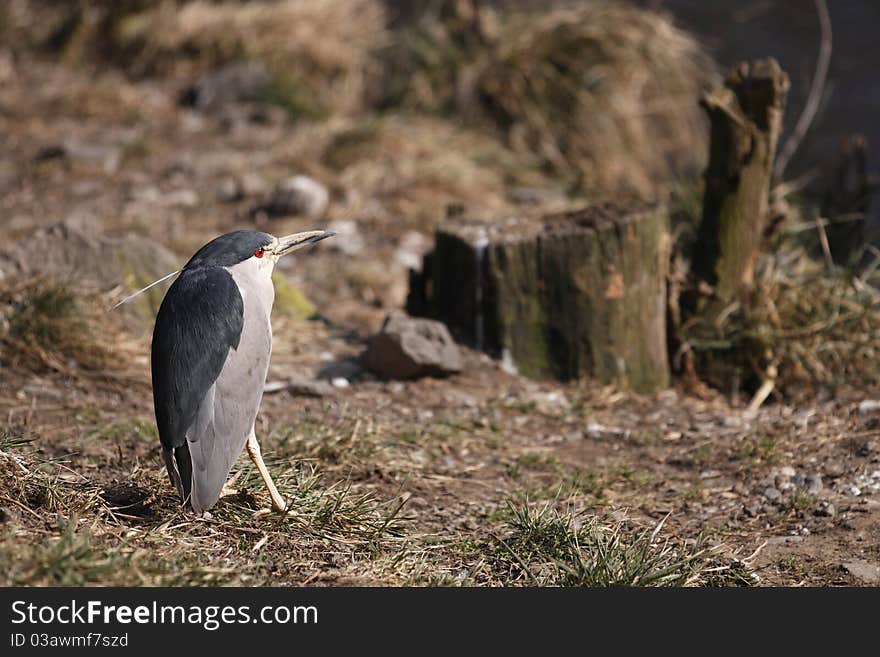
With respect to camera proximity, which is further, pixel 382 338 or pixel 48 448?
pixel 382 338

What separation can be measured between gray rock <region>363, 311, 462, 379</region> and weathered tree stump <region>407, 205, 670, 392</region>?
0.22 meters

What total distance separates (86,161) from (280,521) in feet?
18.0

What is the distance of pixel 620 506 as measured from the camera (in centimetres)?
386

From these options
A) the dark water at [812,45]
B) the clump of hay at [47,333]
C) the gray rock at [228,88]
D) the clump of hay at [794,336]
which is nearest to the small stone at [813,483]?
the clump of hay at [794,336]

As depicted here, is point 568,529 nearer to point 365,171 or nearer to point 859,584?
point 859,584

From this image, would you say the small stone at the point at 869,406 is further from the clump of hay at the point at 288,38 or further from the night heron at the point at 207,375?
the clump of hay at the point at 288,38

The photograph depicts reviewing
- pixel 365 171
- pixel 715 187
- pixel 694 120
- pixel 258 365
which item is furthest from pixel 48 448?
pixel 694 120

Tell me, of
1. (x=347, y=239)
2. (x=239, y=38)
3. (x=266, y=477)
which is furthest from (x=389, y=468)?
(x=239, y=38)

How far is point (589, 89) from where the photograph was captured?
28.1 feet

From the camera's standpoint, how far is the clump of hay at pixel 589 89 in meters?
8.48

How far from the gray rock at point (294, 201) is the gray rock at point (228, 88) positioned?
1985mm

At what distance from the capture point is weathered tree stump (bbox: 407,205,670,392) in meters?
4.97

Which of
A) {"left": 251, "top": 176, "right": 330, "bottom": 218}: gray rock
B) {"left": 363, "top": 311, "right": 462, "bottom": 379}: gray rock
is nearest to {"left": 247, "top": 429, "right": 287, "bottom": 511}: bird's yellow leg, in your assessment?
{"left": 363, "top": 311, "right": 462, "bottom": 379}: gray rock

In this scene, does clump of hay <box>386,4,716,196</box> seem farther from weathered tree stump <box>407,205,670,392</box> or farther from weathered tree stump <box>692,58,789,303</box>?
weathered tree stump <box>407,205,670,392</box>
